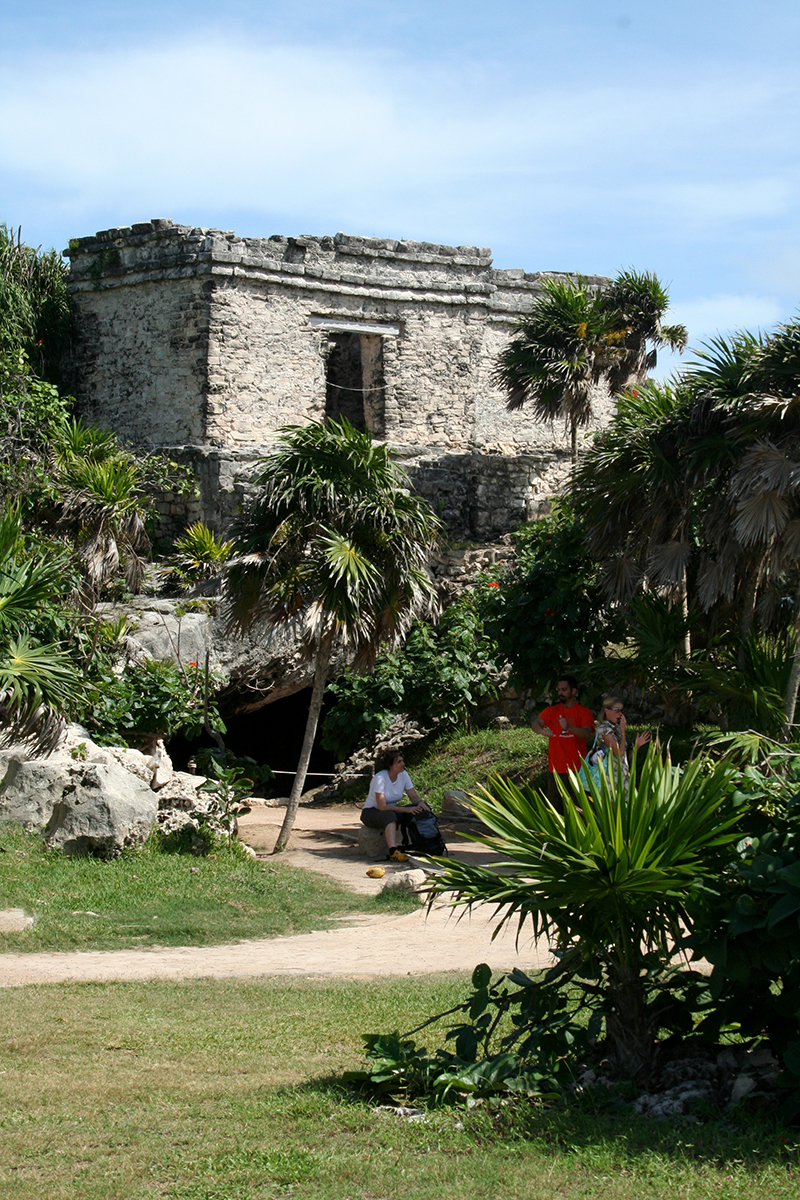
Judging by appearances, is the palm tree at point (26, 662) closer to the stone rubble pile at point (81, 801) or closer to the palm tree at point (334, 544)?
the stone rubble pile at point (81, 801)

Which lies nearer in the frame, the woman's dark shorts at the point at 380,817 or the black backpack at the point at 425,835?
the black backpack at the point at 425,835

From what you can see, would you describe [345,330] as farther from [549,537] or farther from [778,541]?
[778,541]

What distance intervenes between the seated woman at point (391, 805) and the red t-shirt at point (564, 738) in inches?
64.4

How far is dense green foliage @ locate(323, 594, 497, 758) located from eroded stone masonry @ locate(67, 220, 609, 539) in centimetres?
217

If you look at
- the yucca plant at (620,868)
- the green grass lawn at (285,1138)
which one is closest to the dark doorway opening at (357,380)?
the green grass lawn at (285,1138)

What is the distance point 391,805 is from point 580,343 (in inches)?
310

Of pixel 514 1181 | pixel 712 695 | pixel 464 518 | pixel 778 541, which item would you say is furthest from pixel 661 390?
pixel 514 1181

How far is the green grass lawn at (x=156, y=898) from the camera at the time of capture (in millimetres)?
7480

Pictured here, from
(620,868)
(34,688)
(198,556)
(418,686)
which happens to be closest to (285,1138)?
(620,868)

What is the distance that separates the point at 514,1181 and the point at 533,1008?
875mm

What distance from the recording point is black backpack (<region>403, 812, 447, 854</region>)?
1013cm

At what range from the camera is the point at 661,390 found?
10422mm

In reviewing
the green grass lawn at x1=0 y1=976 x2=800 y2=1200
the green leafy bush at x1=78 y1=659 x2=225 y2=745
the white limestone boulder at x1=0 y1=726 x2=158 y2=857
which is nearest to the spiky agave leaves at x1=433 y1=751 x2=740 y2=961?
the green grass lawn at x1=0 y1=976 x2=800 y2=1200

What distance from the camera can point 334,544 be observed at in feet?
33.1
